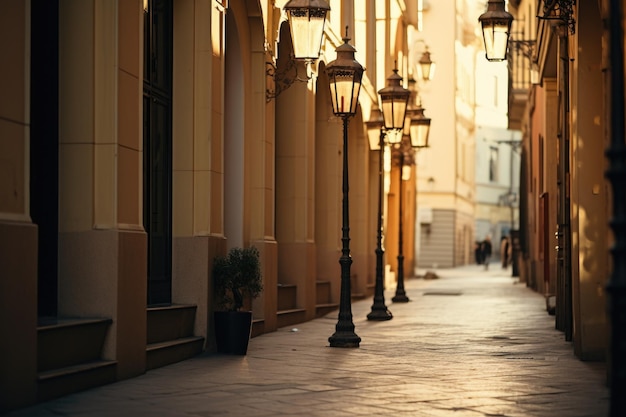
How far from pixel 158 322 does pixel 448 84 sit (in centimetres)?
5471

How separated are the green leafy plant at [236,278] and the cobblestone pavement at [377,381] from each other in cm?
71

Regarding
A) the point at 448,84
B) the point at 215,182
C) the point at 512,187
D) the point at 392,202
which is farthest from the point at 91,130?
the point at 512,187

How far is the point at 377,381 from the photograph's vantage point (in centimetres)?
1219

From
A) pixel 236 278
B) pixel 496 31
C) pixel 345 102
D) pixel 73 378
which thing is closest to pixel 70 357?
pixel 73 378

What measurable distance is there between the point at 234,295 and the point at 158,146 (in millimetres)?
2032

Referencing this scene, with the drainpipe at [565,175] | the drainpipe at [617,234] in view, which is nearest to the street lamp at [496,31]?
the drainpipe at [565,175]

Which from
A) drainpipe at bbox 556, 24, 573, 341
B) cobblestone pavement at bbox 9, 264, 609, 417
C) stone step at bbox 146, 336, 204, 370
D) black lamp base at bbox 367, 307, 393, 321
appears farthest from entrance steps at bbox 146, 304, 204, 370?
black lamp base at bbox 367, 307, 393, 321

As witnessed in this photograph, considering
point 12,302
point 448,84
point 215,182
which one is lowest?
point 12,302

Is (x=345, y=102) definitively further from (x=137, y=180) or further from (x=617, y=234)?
(x=617, y=234)

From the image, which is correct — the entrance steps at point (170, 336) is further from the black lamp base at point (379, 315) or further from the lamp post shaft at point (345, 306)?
the black lamp base at point (379, 315)

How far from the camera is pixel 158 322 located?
1405cm

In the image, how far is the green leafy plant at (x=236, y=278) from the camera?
15.3 meters

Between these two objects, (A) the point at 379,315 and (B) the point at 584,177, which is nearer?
(B) the point at 584,177

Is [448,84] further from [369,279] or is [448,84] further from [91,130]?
[91,130]
